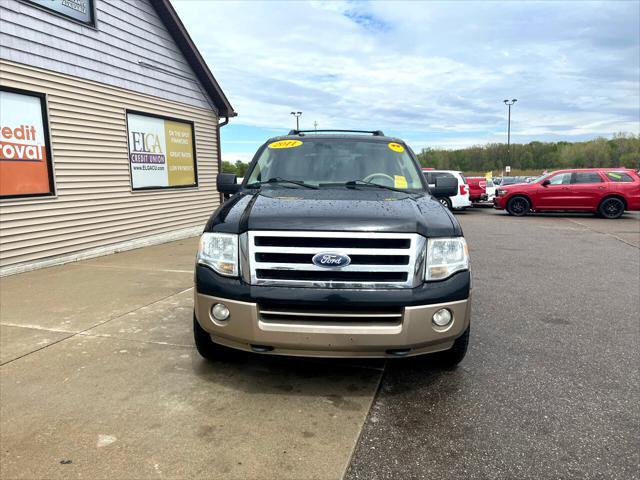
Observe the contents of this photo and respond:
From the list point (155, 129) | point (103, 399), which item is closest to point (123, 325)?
point (103, 399)

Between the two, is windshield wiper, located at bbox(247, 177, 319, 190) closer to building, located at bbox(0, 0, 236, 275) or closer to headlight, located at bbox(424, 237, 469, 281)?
headlight, located at bbox(424, 237, 469, 281)

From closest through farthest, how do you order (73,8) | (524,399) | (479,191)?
(524,399) < (73,8) < (479,191)

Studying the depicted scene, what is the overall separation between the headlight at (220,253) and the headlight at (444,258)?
1183mm

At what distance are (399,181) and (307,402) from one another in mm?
2056

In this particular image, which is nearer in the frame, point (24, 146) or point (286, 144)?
point (286, 144)

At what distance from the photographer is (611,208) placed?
15.6 meters

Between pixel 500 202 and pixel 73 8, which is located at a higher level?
pixel 73 8

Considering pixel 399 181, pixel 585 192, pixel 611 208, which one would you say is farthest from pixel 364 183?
pixel 611 208

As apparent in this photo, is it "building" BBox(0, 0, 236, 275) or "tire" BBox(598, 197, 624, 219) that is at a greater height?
"building" BBox(0, 0, 236, 275)

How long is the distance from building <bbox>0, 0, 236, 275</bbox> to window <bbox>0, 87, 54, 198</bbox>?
15mm

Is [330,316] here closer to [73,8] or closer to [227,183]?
[227,183]

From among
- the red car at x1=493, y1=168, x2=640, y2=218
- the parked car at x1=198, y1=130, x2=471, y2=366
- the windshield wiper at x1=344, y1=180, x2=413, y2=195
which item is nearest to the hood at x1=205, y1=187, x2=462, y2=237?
the parked car at x1=198, y1=130, x2=471, y2=366

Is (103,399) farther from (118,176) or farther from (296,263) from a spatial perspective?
(118,176)

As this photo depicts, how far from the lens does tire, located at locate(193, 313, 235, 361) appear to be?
10.8ft
